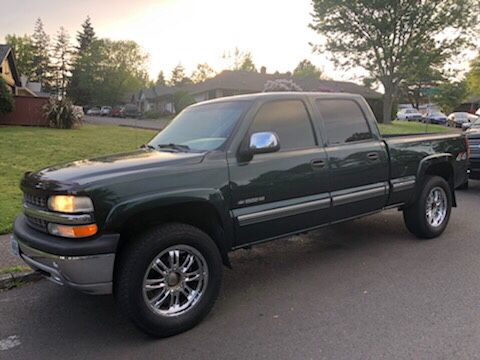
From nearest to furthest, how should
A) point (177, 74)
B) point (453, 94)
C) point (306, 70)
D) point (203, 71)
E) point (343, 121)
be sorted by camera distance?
point (343, 121) < point (453, 94) < point (203, 71) < point (306, 70) < point (177, 74)

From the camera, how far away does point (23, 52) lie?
3378 inches

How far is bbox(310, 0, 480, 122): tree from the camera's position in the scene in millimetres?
33500

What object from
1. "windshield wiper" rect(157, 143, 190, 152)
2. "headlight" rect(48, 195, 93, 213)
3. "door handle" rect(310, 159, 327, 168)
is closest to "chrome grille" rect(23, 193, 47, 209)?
"headlight" rect(48, 195, 93, 213)

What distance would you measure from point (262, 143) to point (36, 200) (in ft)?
6.43

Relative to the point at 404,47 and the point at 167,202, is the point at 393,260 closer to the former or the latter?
the point at 167,202

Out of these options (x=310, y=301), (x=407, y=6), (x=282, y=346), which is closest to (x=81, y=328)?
(x=282, y=346)

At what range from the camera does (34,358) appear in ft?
10.8

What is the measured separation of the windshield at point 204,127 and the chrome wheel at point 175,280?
1.02m

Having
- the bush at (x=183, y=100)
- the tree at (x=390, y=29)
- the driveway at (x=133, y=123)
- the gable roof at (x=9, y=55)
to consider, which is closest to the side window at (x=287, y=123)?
the driveway at (x=133, y=123)

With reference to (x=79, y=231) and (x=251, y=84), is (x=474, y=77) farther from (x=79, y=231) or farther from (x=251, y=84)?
(x=79, y=231)

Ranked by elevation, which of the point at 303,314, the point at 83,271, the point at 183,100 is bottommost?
the point at 303,314

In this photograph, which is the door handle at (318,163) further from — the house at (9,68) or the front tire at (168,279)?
the house at (9,68)

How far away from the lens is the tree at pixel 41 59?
8419cm

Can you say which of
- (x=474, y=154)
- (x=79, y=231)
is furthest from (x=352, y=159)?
(x=474, y=154)
